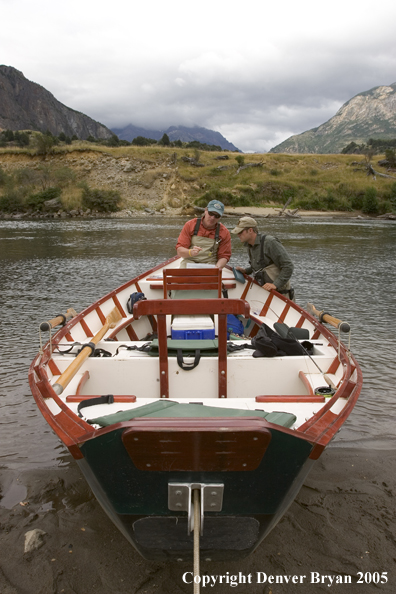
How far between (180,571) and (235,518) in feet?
2.99

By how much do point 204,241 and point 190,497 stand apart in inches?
206

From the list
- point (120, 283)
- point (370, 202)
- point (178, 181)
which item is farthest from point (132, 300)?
point (178, 181)

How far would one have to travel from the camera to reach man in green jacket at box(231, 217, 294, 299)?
6519 millimetres

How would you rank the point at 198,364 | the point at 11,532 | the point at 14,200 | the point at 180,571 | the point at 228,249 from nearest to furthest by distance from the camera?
the point at 180,571 → the point at 11,532 → the point at 198,364 → the point at 228,249 → the point at 14,200

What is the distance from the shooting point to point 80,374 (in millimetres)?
4059

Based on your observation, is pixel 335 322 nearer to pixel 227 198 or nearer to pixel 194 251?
pixel 194 251

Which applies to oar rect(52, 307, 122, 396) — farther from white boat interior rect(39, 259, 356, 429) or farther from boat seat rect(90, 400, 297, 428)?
boat seat rect(90, 400, 297, 428)

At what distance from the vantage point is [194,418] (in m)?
2.23

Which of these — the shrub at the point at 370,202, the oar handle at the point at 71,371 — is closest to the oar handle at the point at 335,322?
the oar handle at the point at 71,371

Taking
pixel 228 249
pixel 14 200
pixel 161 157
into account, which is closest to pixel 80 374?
pixel 228 249

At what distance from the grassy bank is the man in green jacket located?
48018 millimetres

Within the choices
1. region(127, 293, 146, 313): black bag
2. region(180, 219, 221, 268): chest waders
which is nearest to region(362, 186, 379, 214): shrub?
region(180, 219, 221, 268): chest waders

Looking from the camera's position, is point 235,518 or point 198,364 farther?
point 198,364

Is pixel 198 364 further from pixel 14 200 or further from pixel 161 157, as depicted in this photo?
pixel 161 157
